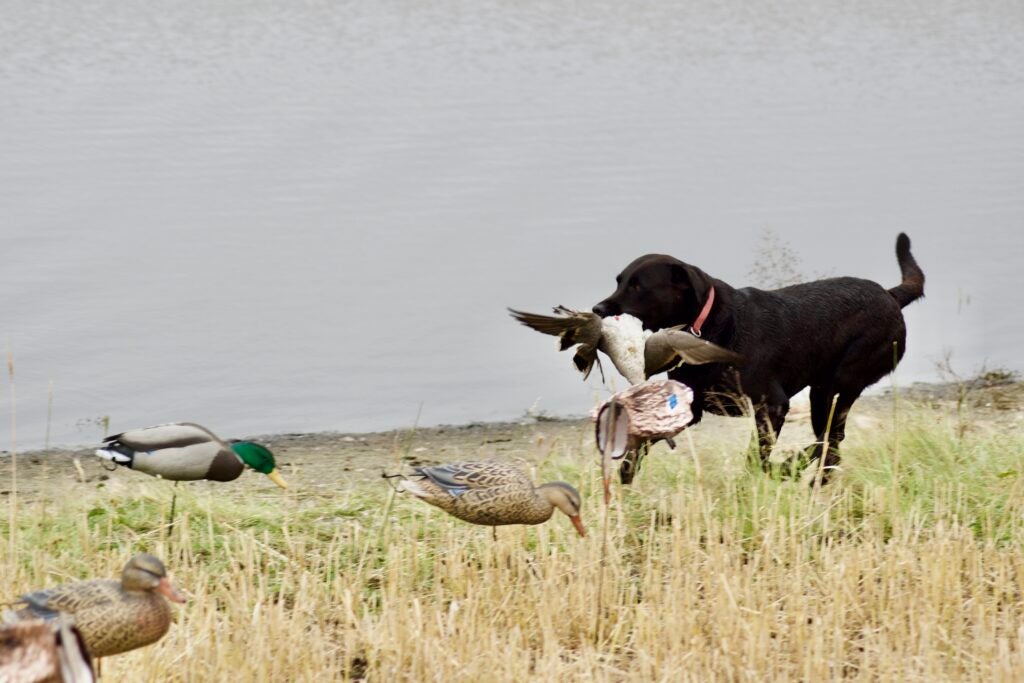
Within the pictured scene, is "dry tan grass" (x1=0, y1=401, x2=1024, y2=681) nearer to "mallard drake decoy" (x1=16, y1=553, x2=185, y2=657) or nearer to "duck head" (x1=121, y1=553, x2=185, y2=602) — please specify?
"mallard drake decoy" (x1=16, y1=553, x2=185, y2=657)

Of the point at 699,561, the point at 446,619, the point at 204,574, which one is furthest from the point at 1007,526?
the point at 204,574

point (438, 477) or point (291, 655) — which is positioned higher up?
point (438, 477)

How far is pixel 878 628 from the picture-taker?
17.5ft

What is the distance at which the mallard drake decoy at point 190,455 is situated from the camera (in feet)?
16.3

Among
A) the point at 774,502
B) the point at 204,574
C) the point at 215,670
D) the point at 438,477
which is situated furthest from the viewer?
the point at 774,502

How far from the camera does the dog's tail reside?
7.50 m

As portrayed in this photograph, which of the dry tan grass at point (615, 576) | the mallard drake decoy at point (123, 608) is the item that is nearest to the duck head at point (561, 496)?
the dry tan grass at point (615, 576)

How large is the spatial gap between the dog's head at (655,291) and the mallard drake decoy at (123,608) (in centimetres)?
327

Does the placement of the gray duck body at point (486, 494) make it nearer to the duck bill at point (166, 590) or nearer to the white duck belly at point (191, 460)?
the white duck belly at point (191, 460)

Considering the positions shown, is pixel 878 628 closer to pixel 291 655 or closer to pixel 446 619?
pixel 446 619

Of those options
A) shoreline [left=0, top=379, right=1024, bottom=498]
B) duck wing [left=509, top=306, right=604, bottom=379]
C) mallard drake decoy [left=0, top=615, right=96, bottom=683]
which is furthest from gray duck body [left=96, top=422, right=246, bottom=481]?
shoreline [left=0, top=379, right=1024, bottom=498]

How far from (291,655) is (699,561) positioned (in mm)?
1714

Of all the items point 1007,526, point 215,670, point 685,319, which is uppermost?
point 685,319

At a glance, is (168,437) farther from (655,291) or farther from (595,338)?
(655,291)
